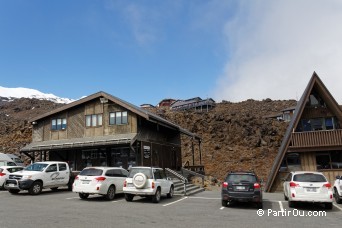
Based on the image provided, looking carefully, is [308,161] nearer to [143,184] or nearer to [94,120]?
[143,184]

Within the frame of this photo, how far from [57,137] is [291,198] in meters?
21.3

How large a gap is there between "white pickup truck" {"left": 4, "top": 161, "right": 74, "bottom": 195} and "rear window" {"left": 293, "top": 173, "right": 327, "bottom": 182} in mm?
14206

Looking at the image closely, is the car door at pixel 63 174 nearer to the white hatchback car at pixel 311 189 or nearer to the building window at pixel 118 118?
the building window at pixel 118 118

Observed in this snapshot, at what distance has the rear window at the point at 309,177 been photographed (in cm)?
1442

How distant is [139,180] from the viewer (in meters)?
15.6

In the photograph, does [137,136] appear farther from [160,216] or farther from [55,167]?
[160,216]

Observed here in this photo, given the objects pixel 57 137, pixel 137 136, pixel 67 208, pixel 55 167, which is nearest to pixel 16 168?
pixel 55 167

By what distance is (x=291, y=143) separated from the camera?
933 inches

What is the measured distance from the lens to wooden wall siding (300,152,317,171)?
932 inches

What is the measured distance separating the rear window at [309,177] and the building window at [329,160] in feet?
33.0

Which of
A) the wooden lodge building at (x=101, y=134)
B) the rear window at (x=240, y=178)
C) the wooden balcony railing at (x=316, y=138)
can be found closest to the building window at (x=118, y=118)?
the wooden lodge building at (x=101, y=134)

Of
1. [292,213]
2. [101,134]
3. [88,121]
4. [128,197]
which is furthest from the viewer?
[88,121]

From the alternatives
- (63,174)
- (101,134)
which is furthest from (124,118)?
(63,174)

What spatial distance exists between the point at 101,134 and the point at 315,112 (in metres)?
17.6
